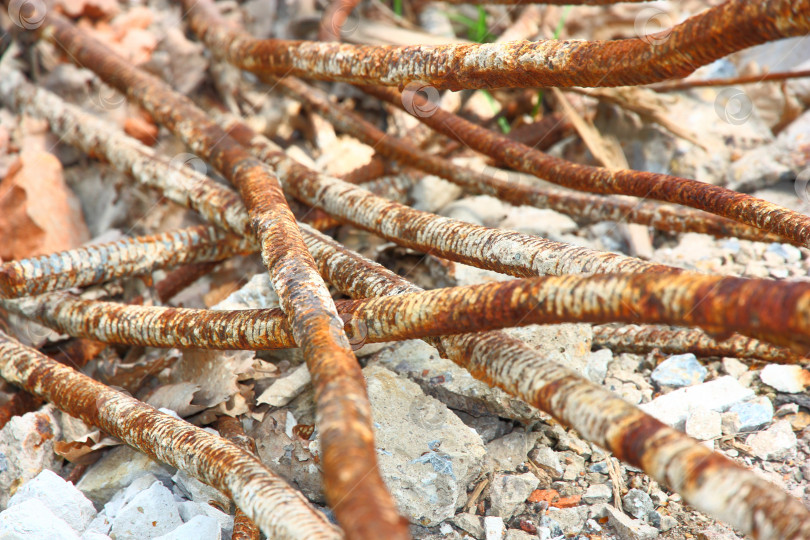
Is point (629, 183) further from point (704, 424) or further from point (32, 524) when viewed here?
point (32, 524)

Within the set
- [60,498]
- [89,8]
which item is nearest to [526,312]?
[60,498]

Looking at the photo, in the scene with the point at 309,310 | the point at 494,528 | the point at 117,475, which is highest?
the point at 309,310

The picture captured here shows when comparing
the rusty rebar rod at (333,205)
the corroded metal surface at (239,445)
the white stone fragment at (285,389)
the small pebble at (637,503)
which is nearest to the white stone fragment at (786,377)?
the small pebble at (637,503)

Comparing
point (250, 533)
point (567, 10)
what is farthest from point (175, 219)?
point (567, 10)

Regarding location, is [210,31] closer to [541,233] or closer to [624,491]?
[541,233]

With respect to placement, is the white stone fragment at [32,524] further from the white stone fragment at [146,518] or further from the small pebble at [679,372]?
the small pebble at [679,372]
